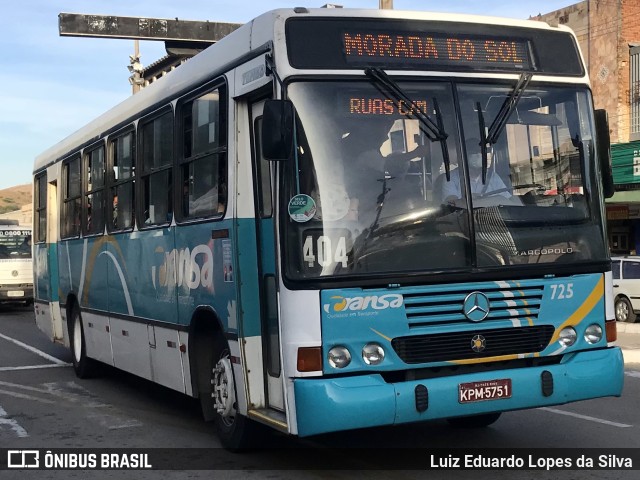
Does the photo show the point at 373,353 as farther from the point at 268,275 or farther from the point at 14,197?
the point at 14,197

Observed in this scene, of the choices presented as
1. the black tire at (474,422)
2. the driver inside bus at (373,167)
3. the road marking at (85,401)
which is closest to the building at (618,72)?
the road marking at (85,401)

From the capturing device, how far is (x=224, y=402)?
26.7 feet

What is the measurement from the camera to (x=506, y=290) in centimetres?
701

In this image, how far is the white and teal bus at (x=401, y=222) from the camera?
6684mm

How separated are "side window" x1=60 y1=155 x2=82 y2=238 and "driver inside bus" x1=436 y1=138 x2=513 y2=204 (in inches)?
295

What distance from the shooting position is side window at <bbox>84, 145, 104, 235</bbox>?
12070mm

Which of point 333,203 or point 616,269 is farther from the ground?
point 333,203

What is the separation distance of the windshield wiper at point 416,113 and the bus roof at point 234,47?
0.54m

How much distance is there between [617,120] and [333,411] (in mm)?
24325

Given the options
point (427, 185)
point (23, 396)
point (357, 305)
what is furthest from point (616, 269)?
point (357, 305)

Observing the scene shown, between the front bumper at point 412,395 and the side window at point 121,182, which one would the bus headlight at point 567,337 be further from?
the side window at point 121,182

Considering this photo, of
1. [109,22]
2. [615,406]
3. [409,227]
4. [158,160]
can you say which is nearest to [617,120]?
[109,22]

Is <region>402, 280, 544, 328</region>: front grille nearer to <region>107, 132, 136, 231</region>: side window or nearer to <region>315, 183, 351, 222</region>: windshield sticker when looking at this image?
<region>315, 183, 351, 222</region>: windshield sticker

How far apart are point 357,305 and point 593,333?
75.9 inches
